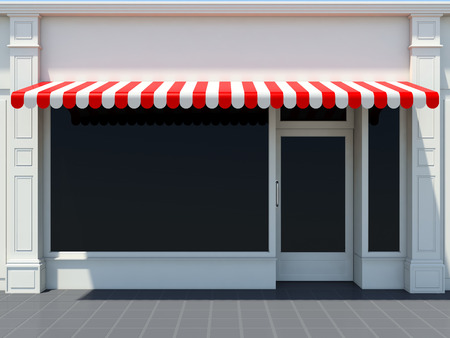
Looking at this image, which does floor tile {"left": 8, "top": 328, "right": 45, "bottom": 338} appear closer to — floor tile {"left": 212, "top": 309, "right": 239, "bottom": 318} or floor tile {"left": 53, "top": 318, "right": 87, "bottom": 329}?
floor tile {"left": 53, "top": 318, "right": 87, "bottom": 329}

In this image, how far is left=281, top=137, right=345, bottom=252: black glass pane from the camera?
9992 mm

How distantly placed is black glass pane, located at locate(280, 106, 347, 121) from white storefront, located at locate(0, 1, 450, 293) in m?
0.48

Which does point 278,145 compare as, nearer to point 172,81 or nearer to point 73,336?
point 172,81

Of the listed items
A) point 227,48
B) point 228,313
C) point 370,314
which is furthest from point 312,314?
point 227,48

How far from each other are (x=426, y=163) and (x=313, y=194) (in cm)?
207

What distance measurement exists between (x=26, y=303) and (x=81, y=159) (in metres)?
2.62

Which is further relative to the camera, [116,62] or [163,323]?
[116,62]

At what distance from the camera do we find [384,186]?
944cm

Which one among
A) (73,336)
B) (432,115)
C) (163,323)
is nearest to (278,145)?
(432,115)

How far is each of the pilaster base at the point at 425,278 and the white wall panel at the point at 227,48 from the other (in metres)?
3.29

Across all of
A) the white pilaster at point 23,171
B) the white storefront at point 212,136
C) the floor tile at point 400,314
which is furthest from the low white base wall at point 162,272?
the floor tile at point 400,314

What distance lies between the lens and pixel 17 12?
9.22 meters

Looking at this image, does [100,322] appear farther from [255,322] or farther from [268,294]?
[268,294]

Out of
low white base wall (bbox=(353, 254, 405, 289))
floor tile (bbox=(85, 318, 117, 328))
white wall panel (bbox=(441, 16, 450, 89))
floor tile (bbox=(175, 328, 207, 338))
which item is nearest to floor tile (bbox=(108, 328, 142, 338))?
floor tile (bbox=(85, 318, 117, 328))
